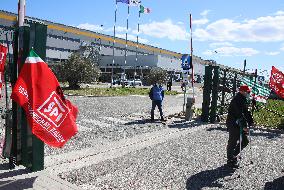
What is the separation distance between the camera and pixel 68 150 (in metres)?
8.45

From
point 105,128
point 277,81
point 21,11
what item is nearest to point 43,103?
point 21,11

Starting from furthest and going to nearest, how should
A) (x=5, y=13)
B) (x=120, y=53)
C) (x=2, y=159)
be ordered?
(x=120, y=53) < (x=5, y=13) < (x=2, y=159)

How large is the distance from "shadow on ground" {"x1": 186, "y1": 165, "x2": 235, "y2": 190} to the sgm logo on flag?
8.65 ft

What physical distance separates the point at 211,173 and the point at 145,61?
74114mm

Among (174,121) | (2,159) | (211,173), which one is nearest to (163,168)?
(211,173)

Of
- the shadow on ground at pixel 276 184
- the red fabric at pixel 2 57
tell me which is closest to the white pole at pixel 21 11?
the red fabric at pixel 2 57

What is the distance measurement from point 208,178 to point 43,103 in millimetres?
3565

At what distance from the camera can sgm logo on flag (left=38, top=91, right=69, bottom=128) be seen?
18.7ft

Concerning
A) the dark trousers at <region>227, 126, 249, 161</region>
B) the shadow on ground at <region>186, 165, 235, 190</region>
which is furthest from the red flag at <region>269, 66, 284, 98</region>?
the shadow on ground at <region>186, 165, 235, 190</region>

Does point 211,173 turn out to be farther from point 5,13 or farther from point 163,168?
point 5,13

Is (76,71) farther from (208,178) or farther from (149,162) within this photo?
(208,178)

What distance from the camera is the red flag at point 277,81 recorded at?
14.2m

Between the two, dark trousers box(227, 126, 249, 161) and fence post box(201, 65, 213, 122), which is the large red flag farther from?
fence post box(201, 65, 213, 122)

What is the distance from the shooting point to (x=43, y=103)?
5699 millimetres
